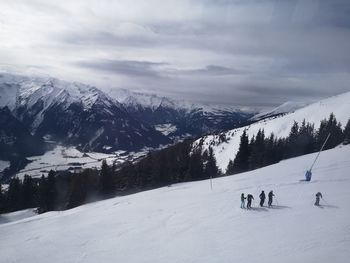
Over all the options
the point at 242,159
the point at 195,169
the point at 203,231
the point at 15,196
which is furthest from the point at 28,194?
the point at 203,231

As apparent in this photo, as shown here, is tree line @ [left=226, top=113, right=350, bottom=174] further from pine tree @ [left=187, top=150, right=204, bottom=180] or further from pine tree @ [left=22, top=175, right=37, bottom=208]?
pine tree @ [left=22, top=175, right=37, bottom=208]

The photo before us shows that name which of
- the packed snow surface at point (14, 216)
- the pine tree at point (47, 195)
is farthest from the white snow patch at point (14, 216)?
the pine tree at point (47, 195)

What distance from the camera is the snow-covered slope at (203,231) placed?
2078cm

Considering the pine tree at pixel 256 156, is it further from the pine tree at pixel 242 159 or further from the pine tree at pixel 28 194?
the pine tree at pixel 28 194

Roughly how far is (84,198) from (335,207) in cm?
4949

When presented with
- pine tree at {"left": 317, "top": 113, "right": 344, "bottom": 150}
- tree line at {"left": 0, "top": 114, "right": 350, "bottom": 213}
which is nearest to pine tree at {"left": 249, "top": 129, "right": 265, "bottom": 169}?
tree line at {"left": 0, "top": 114, "right": 350, "bottom": 213}

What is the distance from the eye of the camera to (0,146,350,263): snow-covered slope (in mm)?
20781

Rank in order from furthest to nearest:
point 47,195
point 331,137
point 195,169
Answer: point 331,137 < point 195,169 < point 47,195

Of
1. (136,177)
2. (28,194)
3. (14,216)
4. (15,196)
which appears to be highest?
(136,177)

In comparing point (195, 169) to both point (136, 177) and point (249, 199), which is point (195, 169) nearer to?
point (136, 177)

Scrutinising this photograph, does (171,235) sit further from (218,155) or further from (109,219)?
(218,155)

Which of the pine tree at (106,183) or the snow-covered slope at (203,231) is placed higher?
the pine tree at (106,183)

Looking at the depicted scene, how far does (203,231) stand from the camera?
2567 cm

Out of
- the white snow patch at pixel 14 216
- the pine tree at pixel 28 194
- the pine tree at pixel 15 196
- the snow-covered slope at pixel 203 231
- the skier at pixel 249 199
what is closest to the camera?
the snow-covered slope at pixel 203 231
